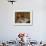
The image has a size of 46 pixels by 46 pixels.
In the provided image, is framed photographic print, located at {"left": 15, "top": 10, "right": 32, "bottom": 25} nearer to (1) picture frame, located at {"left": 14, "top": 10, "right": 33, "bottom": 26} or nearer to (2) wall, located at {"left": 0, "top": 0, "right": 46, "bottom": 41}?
(1) picture frame, located at {"left": 14, "top": 10, "right": 33, "bottom": 26}

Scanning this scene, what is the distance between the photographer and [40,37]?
4586mm

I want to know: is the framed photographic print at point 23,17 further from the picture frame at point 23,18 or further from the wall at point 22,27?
the wall at point 22,27

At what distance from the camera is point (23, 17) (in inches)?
182

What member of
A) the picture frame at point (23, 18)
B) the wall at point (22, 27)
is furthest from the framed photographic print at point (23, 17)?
the wall at point (22, 27)

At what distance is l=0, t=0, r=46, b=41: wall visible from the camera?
4590 mm

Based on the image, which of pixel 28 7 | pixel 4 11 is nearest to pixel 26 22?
pixel 28 7

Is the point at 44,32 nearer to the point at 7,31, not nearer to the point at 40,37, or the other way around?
the point at 40,37

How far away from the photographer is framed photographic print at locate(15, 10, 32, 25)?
181 inches

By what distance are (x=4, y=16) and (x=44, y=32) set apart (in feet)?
4.96

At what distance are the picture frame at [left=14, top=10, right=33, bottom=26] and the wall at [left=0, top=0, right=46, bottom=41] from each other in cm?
11

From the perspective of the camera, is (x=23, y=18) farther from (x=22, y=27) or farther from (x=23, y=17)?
(x=22, y=27)

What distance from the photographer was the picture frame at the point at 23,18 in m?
4.59

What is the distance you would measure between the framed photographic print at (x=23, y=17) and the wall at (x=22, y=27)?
0.14 meters

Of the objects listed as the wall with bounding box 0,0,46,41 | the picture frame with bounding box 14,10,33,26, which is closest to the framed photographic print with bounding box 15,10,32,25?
the picture frame with bounding box 14,10,33,26
